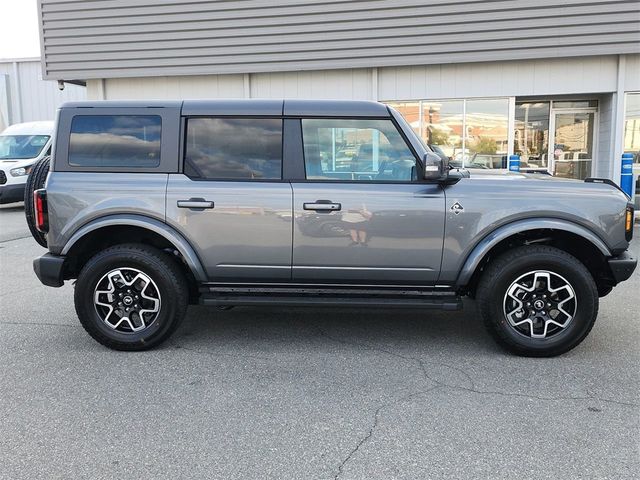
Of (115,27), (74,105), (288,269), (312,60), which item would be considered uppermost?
(115,27)

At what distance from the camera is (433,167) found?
4.09 metres

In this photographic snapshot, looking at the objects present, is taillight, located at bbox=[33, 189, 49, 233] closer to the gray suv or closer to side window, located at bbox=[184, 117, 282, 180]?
the gray suv

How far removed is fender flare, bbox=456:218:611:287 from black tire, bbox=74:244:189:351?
227 centimetres

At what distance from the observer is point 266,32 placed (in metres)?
12.1

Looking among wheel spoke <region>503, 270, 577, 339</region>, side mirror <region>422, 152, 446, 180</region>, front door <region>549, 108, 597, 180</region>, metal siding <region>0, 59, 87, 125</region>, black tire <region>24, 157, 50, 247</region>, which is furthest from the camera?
metal siding <region>0, 59, 87, 125</region>

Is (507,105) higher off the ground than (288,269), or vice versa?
(507,105)

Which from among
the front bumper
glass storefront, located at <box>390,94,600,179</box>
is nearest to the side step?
glass storefront, located at <box>390,94,600,179</box>

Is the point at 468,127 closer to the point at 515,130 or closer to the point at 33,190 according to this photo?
the point at 515,130

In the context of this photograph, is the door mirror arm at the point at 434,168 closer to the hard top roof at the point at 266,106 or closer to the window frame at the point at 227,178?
the hard top roof at the point at 266,106

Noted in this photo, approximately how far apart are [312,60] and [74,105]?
26.8 feet

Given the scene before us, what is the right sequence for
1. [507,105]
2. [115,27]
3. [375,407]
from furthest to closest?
[115,27], [507,105], [375,407]

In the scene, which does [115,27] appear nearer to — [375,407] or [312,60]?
[312,60]

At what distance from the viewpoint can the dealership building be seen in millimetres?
10977

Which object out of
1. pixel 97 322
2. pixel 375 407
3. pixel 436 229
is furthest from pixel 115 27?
pixel 375 407
